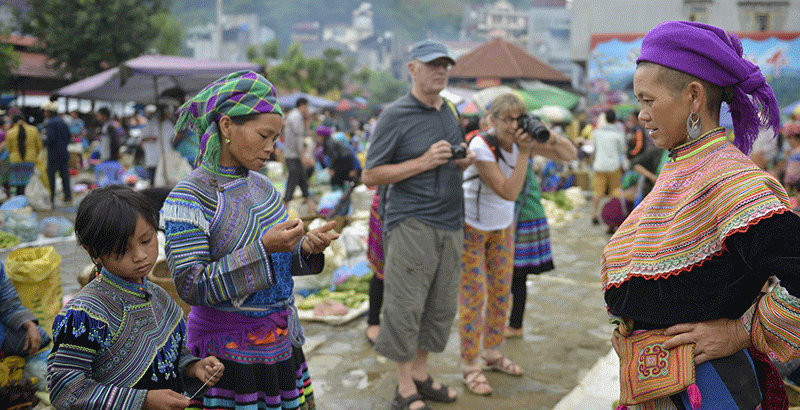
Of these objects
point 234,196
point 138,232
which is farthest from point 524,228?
point 138,232

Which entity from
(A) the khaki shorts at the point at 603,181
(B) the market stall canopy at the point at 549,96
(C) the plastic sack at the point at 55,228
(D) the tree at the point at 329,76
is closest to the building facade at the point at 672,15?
(B) the market stall canopy at the point at 549,96

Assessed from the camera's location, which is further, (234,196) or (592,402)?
(592,402)

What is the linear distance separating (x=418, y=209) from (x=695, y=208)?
5.88ft

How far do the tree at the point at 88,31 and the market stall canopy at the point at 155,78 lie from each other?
13.5 metres

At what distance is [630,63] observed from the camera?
23.8 m

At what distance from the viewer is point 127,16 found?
2323 cm

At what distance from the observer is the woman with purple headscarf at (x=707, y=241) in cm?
132

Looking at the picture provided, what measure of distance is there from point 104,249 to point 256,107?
2.07 ft

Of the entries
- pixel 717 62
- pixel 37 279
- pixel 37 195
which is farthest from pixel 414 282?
pixel 37 195

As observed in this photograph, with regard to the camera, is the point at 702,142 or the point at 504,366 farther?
the point at 504,366

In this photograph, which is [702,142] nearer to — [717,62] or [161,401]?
[717,62]

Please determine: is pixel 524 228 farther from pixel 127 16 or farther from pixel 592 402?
pixel 127 16

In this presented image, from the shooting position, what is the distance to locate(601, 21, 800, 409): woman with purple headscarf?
132 cm

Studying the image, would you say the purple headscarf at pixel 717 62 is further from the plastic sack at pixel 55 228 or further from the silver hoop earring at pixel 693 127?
the plastic sack at pixel 55 228
